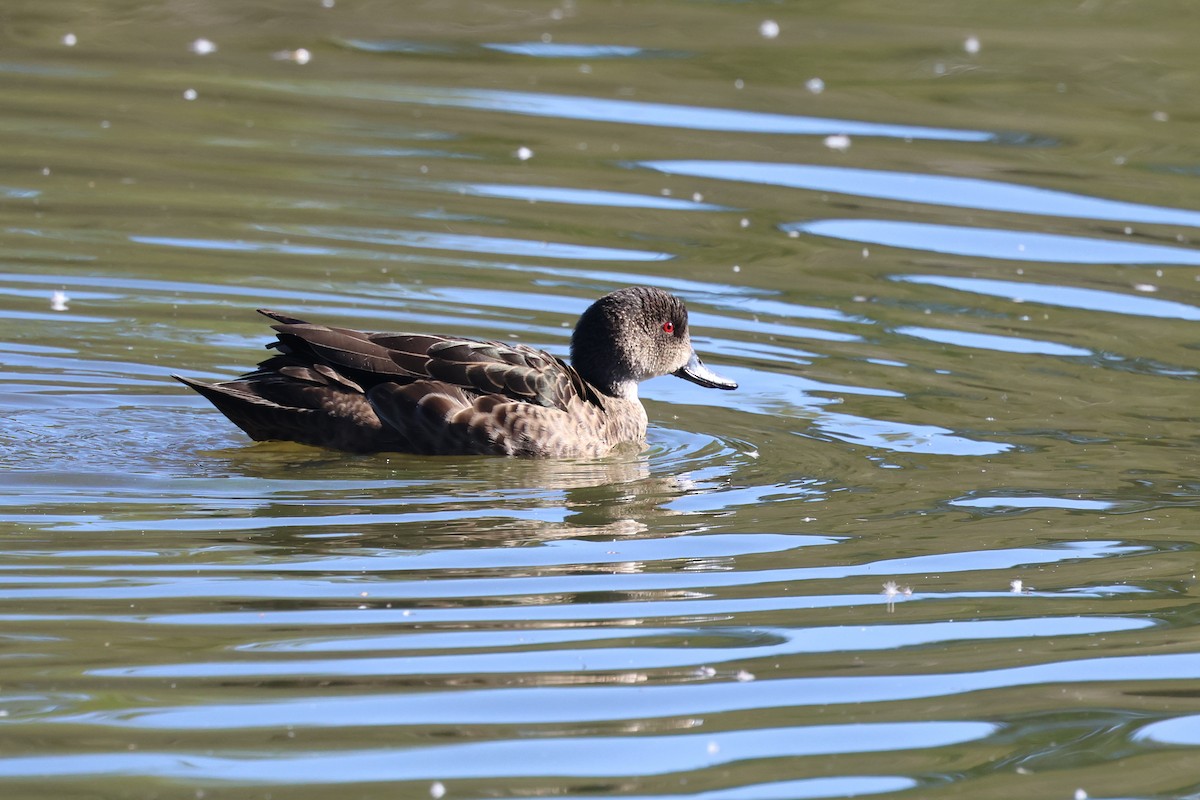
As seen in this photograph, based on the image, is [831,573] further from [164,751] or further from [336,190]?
[336,190]

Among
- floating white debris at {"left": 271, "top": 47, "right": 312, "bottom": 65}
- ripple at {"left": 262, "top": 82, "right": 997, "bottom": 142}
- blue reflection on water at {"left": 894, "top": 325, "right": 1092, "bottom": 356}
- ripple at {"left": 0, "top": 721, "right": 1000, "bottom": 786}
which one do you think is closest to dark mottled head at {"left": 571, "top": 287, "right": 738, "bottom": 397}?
blue reflection on water at {"left": 894, "top": 325, "right": 1092, "bottom": 356}

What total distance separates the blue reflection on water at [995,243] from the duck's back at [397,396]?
159 inches

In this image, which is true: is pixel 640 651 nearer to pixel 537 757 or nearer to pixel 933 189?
pixel 537 757

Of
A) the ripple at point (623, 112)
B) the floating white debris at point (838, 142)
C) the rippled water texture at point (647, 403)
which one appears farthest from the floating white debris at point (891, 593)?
the ripple at point (623, 112)

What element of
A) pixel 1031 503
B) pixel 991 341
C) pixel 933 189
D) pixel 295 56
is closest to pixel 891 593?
pixel 1031 503

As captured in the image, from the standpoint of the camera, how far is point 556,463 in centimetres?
923

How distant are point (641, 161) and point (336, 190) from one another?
219 cm

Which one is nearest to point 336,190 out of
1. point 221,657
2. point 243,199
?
point 243,199

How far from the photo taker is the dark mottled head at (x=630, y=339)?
32.7ft

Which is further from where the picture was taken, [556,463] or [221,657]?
[556,463]

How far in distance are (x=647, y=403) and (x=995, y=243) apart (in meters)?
3.16

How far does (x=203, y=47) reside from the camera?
52.4 feet

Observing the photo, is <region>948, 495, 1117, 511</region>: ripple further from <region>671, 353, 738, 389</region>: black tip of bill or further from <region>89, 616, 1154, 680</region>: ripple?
<region>671, 353, 738, 389</region>: black tip of bill

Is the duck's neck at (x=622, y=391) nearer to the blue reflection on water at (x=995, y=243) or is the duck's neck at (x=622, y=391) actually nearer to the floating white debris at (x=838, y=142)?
the blue reflection on water at (x=995, y=243)
